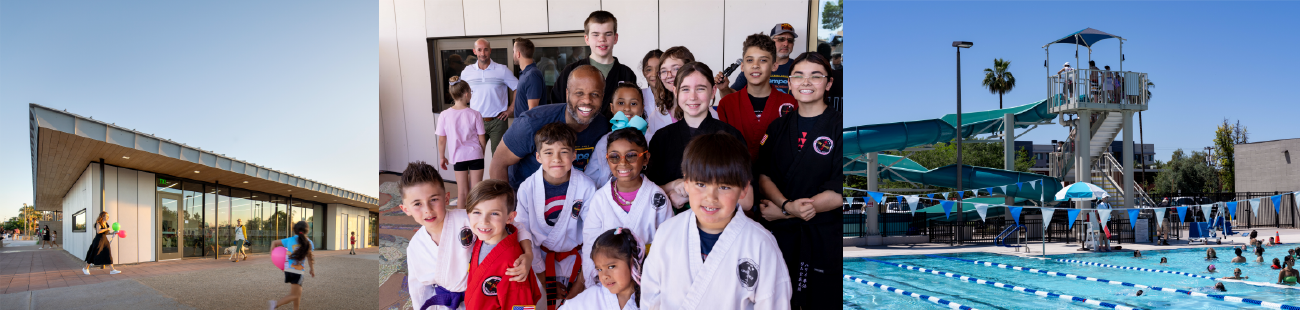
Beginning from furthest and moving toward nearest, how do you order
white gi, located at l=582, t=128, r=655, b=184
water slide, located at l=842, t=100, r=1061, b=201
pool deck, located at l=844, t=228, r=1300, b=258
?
water slide, located at l=842, t=100, r=1061, b=201 < pool deck, located at l=844, t=228, r=1300, b=258 < white gi, located at l=582, t=128, r=655, b=184

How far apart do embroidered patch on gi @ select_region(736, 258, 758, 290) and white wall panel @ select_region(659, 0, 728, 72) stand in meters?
1.22

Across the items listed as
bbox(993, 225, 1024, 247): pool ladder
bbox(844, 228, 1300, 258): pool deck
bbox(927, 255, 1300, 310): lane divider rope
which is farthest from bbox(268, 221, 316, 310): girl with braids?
bbox(993, 225, 1024, 247): pool ladder

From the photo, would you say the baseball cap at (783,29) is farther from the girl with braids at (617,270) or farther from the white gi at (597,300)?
the white gi at (597,300)

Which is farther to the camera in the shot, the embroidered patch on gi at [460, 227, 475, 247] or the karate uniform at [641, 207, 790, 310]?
the embroidered patch on gi at [460, 227, 475, 247]

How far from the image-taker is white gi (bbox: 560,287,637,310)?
3094 millimetres

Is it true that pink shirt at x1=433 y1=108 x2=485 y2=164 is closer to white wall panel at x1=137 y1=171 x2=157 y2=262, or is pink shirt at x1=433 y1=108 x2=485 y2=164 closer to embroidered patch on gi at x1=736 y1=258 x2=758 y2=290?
embroidered patch on gi at x1=736 y1=258 x2=758 y2=290

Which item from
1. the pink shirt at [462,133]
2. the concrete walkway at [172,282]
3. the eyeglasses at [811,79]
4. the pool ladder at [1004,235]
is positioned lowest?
the pool ladder at [1004,235]

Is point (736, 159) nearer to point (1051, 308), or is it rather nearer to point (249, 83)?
point (249, 83)

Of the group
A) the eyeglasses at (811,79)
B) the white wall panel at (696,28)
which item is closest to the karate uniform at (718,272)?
the eyeglasses at (811,79)

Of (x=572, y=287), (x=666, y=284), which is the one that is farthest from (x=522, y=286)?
(x=666, y=284)

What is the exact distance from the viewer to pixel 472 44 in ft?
12.5

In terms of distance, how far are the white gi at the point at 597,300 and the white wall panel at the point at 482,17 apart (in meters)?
1.66

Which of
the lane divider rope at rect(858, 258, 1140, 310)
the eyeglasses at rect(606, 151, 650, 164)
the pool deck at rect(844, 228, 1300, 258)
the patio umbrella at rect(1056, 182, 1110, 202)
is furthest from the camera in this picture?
the patio umbrella at rect(1056, 182, 1110, 202)

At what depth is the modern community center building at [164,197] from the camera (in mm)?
4781
